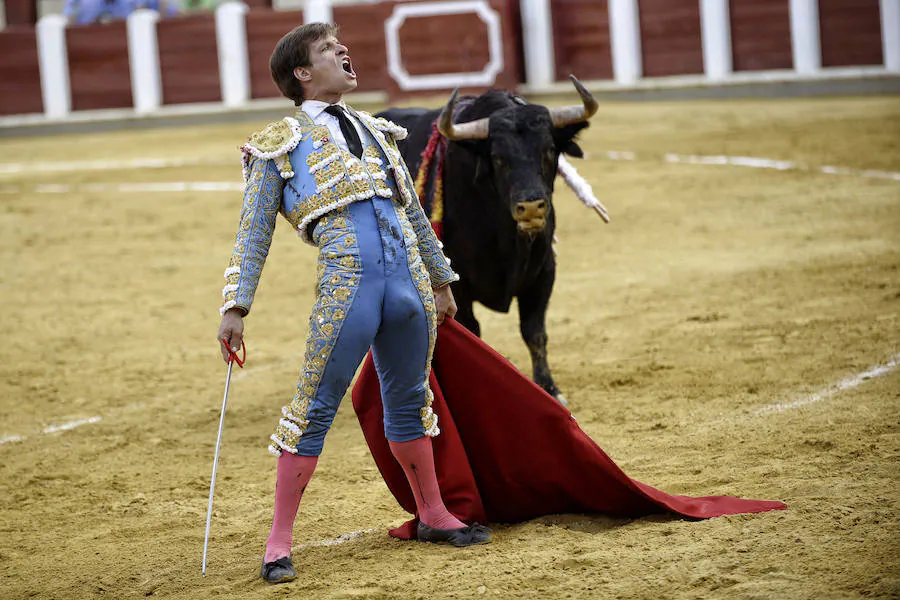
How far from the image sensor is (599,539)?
3146mm

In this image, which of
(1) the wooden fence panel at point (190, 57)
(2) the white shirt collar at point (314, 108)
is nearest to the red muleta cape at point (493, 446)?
(2) the white shirt collar at point (314, 108)

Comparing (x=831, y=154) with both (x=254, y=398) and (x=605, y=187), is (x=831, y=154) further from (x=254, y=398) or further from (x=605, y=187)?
(x=254, y=398)

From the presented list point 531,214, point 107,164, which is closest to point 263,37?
point 107,164

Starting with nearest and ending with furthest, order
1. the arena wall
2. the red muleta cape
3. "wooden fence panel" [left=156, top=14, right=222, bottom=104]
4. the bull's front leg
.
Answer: the red muleta cape < the bull's front leg < the arena wall < "wooden fence panel" [left=156, top=14, right=222, bottom=104]

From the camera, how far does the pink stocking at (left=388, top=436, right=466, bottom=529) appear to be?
319 cm

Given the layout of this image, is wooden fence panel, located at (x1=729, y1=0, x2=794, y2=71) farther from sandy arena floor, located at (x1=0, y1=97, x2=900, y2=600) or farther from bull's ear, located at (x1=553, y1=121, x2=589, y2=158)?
bull's ear, located at (x1=553, y1=121, x2=589, y2=158)

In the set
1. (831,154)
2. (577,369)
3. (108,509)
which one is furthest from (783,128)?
(108,509)

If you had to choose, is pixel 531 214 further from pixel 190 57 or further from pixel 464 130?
pixel 190 57

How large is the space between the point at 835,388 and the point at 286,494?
229cm

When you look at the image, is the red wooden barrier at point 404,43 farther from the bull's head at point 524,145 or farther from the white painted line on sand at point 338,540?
the white painted line on sand at point 338,540

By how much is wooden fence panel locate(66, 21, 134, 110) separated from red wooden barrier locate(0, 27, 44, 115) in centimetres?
47

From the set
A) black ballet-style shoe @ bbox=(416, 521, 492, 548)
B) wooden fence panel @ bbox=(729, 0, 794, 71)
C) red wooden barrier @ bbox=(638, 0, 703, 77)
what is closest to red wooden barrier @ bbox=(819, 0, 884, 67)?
wooden fence panel @ bbox=(729, 0, 794, 71)

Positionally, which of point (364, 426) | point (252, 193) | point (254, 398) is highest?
point (252, 193)

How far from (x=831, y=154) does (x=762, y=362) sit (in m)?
5.52
